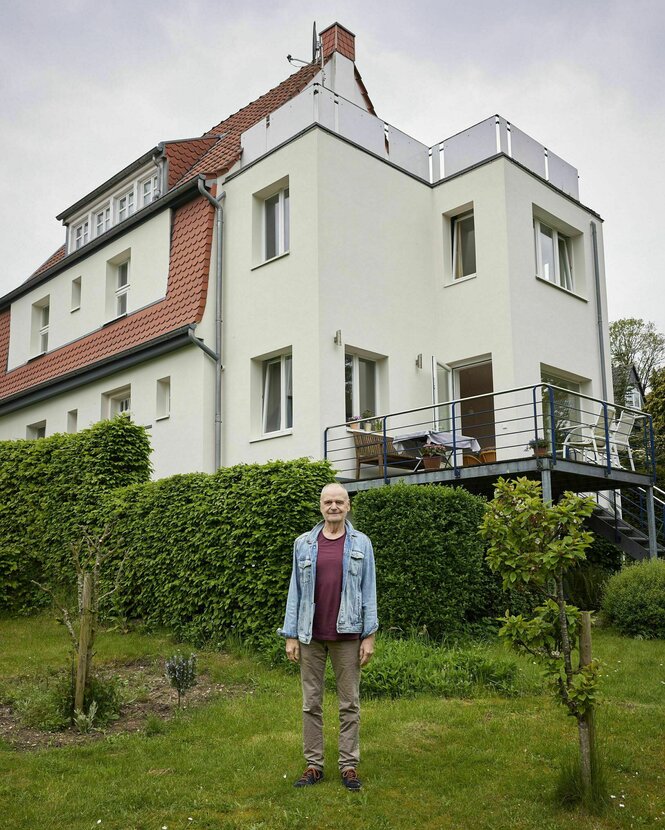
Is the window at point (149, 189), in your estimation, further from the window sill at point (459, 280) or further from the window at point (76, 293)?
the window sill at point (459, 280)

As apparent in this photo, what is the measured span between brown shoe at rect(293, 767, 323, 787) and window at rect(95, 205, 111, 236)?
17389mm

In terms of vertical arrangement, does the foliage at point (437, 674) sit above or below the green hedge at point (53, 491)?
below

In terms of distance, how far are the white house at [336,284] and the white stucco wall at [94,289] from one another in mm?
88

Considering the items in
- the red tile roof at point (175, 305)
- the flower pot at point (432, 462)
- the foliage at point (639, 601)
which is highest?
the red tile roof at point (175, 305)

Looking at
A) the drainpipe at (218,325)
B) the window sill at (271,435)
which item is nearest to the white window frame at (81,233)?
the drainpipe at (218,325)

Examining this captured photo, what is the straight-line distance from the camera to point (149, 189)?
1942 centimetres

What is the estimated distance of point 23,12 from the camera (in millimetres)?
10844

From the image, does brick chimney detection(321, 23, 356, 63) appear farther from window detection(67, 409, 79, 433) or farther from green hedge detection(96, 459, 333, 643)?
green hedge detection(96, 459, 333, 643)

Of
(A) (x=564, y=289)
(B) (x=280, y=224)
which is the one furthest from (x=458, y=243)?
(B) (x=280, y=224)

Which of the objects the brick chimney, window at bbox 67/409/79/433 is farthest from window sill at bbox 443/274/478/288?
window at bbox 67/409/79/433

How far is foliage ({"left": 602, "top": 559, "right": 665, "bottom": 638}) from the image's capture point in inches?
432

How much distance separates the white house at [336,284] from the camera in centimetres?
1474

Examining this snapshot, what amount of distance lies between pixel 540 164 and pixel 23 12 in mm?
10124

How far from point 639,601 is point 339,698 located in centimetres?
681
